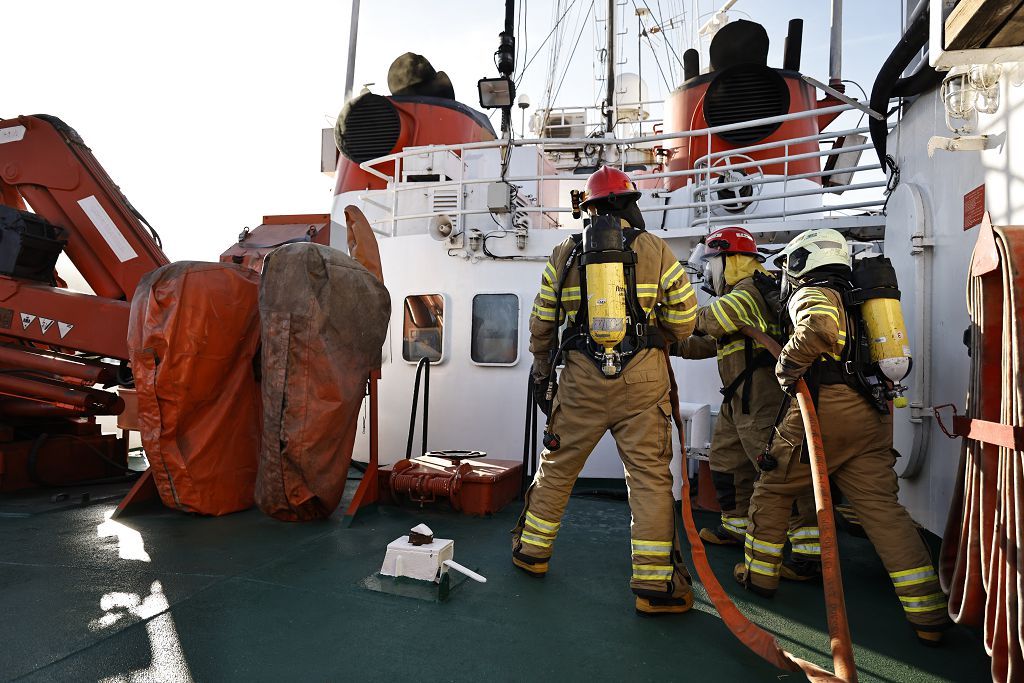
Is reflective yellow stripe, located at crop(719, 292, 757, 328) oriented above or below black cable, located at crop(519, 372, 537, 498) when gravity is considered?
above

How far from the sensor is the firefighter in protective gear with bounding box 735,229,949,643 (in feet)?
Answer: 8.79

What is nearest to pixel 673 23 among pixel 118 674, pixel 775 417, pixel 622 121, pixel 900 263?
pixel 622 121

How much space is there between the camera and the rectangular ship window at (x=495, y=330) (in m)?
5.83

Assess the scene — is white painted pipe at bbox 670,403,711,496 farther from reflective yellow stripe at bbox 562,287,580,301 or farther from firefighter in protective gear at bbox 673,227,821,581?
reflective yellow stripe at bbox 562,287,580,301

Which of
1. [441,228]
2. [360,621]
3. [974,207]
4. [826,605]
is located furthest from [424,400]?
[974,207]

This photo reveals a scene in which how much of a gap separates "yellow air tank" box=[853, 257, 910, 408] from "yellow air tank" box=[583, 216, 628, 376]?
41.6 inches

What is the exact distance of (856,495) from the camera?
285cm

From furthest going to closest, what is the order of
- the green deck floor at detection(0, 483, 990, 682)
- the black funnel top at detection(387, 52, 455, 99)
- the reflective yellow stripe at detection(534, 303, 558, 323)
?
the black funnel top at detection(387, 52, 455, 99)
the reflective yellow stripe at detection(534, 303, 558, 323)
the green deck floor at detection(0, 483, 990, 682)

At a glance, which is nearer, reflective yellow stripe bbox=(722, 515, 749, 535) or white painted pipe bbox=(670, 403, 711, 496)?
reflective yellow stripe bbox=(722, 515, 749, 535)

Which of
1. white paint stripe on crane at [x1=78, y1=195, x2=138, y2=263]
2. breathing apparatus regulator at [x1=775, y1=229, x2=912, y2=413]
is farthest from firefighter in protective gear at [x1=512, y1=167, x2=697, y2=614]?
white paint stripe on crane at [x1=78, y1=195, x2=138, y2=263]

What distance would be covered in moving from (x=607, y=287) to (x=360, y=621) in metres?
1.78

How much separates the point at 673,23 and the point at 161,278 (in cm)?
1371

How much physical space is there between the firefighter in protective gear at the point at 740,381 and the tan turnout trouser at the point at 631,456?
64 centimetres


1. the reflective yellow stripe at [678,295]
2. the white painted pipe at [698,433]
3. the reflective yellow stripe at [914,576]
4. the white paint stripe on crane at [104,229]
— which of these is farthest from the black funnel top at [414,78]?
the reflective yellow stripe at [914,576]
